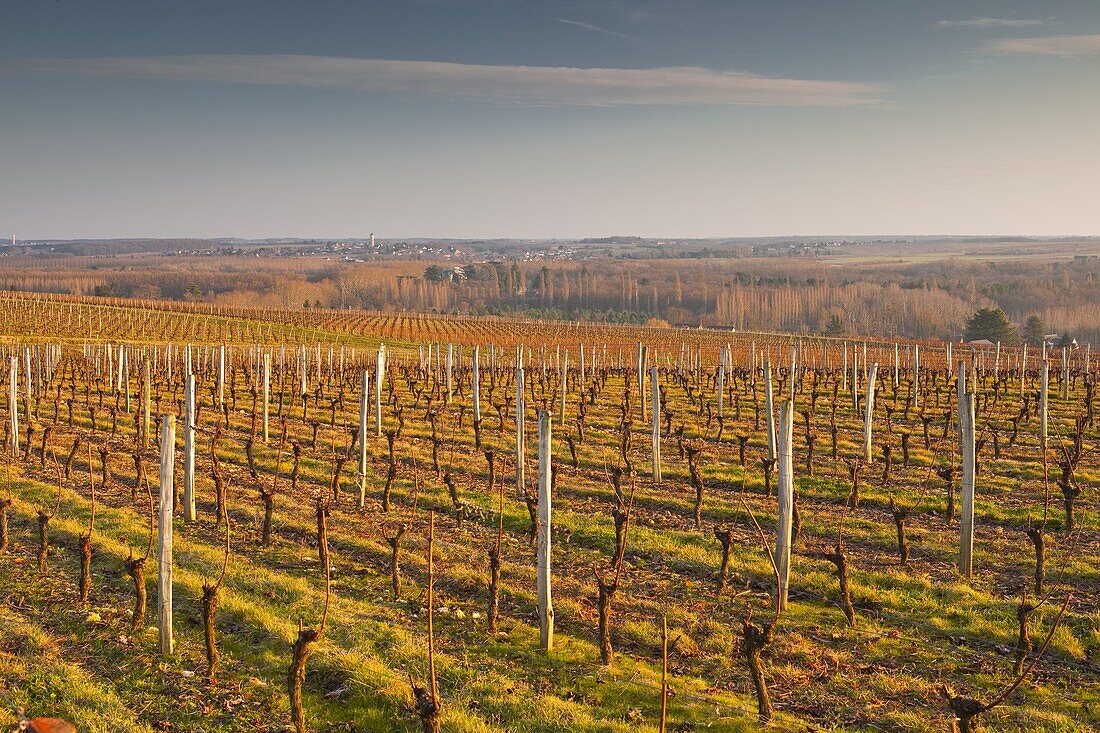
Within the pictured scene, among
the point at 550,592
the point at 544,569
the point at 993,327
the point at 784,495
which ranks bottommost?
the point at 550,592

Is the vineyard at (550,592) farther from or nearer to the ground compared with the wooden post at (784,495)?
nearer to the ground

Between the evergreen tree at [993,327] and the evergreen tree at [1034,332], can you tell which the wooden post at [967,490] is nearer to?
the evergreen tree at [993,327]

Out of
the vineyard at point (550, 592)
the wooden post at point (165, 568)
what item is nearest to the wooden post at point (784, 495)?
the vineyard at point (550, 592)

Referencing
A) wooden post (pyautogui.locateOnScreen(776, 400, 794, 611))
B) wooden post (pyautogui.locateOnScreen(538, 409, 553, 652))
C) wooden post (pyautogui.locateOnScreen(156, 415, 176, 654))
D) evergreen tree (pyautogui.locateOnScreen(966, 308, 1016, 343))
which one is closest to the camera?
wooden post (pyautogui.locateOnScreen(156, 415, 176, 654))

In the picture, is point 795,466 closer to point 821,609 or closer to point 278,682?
point 821,609

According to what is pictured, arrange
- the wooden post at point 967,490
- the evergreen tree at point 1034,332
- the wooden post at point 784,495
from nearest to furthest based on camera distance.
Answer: the wooden post at point 784,495
the wooden post at point 967,490
the evergreen tree at point 1034,332

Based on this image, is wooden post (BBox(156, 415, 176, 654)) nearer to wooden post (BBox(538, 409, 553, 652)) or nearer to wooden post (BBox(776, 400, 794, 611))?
wooden post (BBox(538, 409, 553, 652))

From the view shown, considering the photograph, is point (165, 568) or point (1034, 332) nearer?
point (165, 568)

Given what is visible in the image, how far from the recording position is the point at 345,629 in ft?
28.8

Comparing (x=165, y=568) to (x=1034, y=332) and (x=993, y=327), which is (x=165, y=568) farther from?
(x=1034, y=332)

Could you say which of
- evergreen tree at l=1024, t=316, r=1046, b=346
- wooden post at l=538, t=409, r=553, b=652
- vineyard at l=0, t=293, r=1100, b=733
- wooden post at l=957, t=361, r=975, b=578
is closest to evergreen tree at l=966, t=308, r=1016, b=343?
evergreen tree at l=1024, t=316, r=1046, b=346

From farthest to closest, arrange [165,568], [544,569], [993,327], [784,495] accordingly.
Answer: [993,327], [784,495], [544,569], [165,568]

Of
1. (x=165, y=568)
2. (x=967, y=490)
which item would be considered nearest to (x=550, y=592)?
(x=165, y=568)

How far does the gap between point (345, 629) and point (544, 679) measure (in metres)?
2.37
